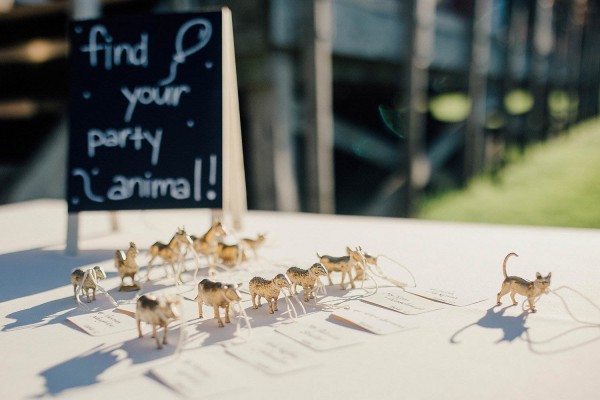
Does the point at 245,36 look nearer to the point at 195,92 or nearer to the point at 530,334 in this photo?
the point at 195,92

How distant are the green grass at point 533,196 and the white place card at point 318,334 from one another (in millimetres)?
3944

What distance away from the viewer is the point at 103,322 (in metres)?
1.05

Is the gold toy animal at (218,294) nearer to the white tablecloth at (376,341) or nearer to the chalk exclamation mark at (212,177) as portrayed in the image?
the white tablecloth at (376,341)

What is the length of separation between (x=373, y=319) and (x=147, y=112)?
1.07 metres

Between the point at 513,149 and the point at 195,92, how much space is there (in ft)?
19.4

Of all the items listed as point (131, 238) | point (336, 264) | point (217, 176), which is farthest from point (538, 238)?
point (131, 238)

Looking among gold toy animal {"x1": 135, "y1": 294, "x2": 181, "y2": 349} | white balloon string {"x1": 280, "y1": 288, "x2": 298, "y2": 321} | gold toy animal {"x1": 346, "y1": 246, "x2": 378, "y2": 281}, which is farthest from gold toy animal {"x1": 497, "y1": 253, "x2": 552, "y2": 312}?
gold toy animal {"x1": 135, "y1": 294, "x2": 181, "y2": 349}

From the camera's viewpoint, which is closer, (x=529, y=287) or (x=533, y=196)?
(x=529, y=287)

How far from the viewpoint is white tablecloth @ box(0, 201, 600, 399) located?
77cm

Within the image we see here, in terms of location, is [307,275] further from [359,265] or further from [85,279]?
[85,279]

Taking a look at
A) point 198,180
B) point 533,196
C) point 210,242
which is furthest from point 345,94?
point 210,242

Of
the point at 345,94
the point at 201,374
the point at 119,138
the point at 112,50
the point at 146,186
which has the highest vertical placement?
the point at 345,94

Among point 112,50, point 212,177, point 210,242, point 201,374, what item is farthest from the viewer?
point 112,50

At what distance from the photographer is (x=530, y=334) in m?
0.96
